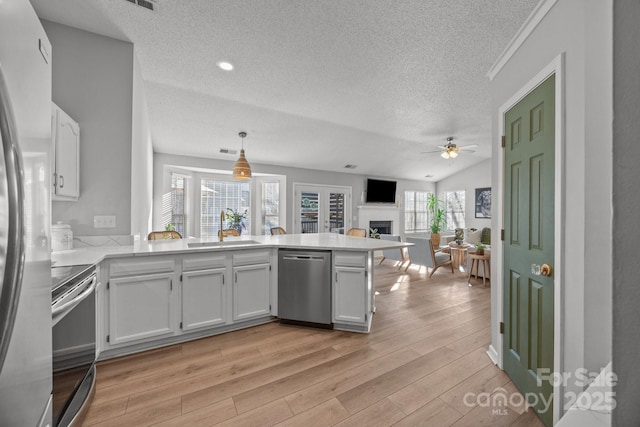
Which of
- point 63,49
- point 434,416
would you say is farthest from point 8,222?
point 63,49

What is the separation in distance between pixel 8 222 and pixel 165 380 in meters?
1.89

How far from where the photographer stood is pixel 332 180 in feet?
22.6

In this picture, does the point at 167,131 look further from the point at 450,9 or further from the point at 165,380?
the point at 450,9

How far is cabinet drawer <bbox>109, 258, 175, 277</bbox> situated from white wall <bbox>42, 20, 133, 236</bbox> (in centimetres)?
68

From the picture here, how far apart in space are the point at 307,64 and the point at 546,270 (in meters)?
2.81

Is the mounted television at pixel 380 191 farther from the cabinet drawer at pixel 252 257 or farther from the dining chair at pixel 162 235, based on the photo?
the dining chair at pixel 162 235

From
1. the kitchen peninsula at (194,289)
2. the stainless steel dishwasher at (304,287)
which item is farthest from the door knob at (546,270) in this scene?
the stainless steel dishwasher at (304,287)

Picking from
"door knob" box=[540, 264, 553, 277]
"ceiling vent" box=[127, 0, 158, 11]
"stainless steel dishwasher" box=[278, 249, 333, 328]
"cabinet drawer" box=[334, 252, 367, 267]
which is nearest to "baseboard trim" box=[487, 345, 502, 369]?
"door knob" box=[540, 264, 553, 277]

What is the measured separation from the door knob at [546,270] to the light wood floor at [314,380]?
89 cm

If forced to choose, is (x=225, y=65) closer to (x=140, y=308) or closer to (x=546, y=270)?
(x=140, y=308)

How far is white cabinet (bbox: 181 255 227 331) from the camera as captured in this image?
2.34m

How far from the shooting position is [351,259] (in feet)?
8.58

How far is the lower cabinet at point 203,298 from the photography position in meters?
2.34

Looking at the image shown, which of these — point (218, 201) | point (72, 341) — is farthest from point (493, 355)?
point (218, 201)
